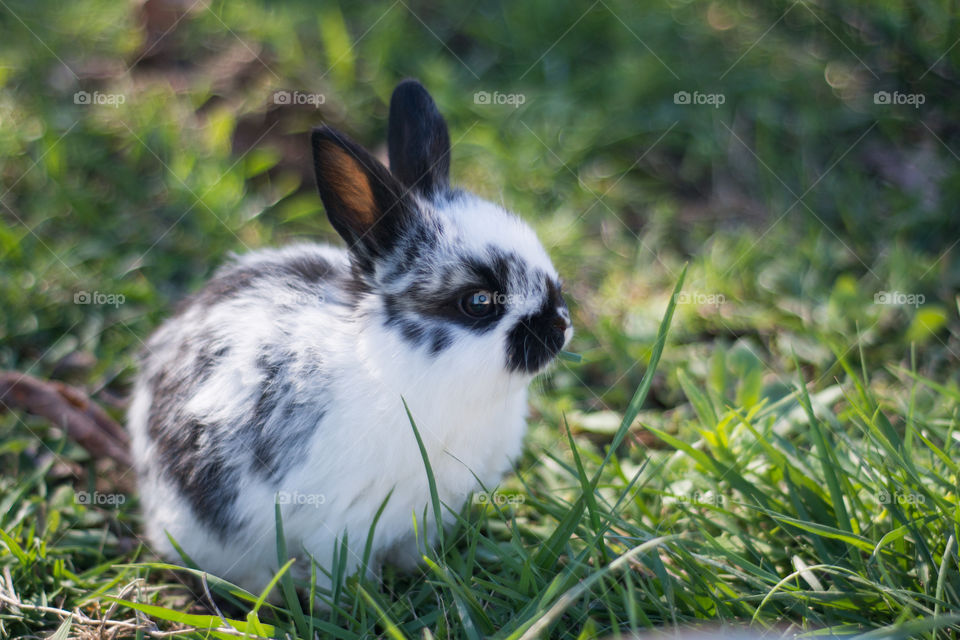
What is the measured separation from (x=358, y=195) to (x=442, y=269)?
1.33 feet

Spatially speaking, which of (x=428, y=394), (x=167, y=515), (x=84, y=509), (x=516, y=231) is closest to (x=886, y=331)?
(x=516, y=231)

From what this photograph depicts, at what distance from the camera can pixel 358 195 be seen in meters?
2.80

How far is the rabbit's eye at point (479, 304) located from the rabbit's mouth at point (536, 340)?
0.12 meters

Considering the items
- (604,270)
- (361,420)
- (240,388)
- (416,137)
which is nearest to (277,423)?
(240,388)

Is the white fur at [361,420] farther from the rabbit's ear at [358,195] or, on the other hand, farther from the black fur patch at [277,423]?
the rabbit's ear at [358,195]

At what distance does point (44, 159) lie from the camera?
4797 millimetres

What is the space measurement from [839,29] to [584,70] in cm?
178

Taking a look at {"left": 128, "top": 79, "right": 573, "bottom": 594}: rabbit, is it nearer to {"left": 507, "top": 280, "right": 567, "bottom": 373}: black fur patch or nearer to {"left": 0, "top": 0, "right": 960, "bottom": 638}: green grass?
{"left": 507, "top": 280, "right": 567, "bottom": 373}: black fur patch

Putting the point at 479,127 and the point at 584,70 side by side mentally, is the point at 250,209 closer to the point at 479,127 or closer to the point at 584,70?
the point at 479,127

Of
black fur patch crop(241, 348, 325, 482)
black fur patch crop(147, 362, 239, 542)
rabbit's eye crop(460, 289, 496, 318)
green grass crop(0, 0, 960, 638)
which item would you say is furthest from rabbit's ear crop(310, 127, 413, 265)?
green grass crop(0, 0, 960, 638)

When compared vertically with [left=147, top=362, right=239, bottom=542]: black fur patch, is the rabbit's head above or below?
above

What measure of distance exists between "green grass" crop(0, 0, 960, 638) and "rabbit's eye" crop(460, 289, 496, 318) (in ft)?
1.93

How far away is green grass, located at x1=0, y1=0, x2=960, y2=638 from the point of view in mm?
2666

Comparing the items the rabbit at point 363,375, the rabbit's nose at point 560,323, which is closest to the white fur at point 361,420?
the rabbit at point 363,375
